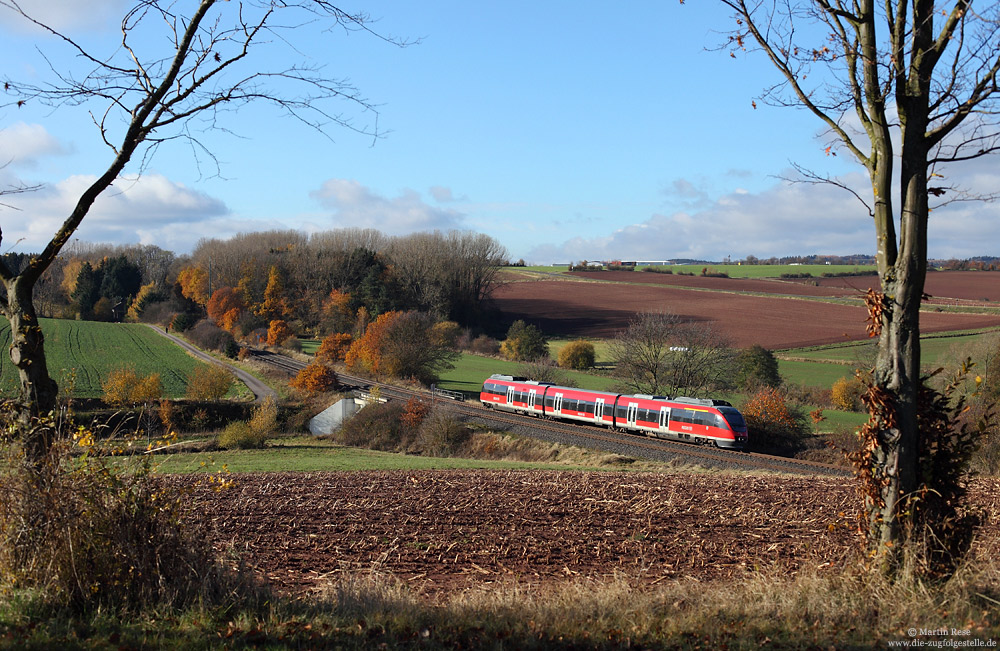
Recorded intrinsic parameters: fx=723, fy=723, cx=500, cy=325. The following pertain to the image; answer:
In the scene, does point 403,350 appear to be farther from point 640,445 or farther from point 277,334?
point 640,445

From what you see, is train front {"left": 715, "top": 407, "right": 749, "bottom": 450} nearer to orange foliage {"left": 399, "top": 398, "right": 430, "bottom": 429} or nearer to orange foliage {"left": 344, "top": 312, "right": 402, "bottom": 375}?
orange foliage {"left": 399, "top": 398, "right": 430, "bottom": 429}

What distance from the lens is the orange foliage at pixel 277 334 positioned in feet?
247

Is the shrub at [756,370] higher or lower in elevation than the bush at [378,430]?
higher

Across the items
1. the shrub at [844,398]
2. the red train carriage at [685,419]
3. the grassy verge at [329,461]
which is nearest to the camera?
the grassy verge at [329,461]

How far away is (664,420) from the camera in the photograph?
3259 cm

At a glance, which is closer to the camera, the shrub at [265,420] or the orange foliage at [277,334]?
the shrub at [265,420]

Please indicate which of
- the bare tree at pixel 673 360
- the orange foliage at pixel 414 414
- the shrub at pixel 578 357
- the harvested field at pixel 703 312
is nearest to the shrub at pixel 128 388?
the orange foliage at pixel 414 414

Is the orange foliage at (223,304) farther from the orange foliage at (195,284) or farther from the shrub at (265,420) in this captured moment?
the shrub at (265,420)

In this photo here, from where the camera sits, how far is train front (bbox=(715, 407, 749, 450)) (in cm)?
2992

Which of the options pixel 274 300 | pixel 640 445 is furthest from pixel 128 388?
pixel 274 300

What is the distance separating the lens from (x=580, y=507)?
11891mm

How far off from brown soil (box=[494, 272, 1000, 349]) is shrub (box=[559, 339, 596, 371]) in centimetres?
1142

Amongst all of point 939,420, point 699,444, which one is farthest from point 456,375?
point 939,420

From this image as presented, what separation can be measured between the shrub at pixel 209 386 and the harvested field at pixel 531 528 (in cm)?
3409
